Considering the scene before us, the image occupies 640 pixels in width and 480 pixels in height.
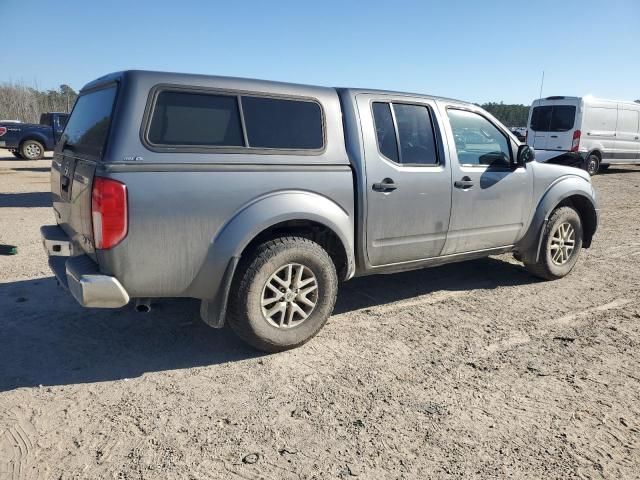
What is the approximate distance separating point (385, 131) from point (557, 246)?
2.59 metres

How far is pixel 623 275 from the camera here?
18.4 ft

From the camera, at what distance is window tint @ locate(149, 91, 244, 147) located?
10.1ft

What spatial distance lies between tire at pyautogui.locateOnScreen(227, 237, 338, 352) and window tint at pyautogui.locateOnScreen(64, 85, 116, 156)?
4.05 ft

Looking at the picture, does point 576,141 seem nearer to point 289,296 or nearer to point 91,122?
point 289,296

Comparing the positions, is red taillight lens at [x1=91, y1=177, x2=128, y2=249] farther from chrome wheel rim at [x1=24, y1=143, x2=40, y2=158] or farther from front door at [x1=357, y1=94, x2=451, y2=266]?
chrome wheel rim at [x1=24, y1=143, x2=40, y2=158]

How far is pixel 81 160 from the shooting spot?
10.6 ft

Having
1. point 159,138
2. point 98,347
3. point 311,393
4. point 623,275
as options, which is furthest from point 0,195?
point 623,275

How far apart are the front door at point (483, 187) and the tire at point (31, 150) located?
1784cm

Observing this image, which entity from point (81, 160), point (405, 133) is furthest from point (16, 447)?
point (405, 133)

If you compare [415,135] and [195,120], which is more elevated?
[195,120]

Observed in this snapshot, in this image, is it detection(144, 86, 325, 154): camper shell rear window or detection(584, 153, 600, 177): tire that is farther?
detection(584, 153, 600, 177): tire

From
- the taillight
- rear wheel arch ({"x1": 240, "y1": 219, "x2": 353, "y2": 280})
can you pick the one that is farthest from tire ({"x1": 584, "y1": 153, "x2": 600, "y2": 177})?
rear wheel arch ({"x1": 240, "y1": 219, "x2": 353, "y2": 280})

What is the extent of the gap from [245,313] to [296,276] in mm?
465

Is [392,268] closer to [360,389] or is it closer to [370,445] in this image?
[360,389]
